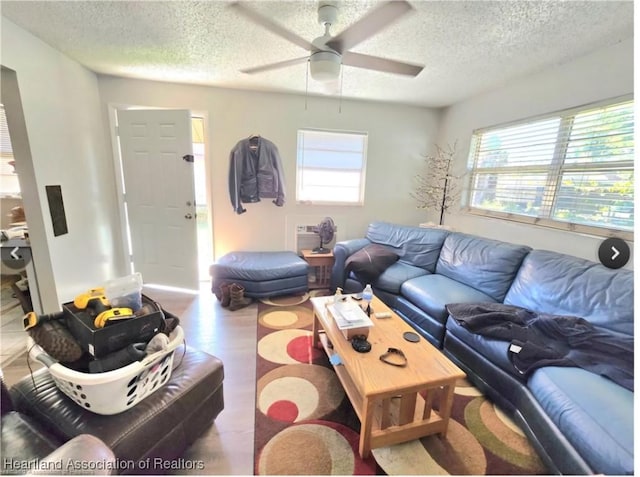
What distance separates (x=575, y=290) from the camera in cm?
179

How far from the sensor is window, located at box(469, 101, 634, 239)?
1.98 meters

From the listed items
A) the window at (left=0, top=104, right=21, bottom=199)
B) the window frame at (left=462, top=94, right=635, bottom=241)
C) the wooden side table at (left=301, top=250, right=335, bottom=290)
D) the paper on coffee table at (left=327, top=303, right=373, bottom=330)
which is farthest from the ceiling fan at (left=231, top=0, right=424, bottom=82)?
the window at (left=0, top=104, right=21, bottom=199)

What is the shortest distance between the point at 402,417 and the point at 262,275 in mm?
1949

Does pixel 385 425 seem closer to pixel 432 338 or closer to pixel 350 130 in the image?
pixel 432 338

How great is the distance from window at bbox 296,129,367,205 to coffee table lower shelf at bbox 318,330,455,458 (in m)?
2.68

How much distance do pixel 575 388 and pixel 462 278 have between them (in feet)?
4.28

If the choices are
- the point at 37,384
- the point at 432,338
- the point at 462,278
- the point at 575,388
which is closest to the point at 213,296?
the point at 37,384

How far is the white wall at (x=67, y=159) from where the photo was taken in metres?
2.00

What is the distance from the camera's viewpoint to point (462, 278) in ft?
8.22

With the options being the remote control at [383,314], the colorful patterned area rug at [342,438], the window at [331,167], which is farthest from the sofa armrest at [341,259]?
the colorful patterned area rug at [342,438]

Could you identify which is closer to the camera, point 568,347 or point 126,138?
point 568,347

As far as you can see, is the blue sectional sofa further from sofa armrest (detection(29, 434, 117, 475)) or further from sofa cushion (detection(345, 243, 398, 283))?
sofa armrest (detection(29, 434, 117, 475))

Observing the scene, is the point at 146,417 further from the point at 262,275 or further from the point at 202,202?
the point at 202,202

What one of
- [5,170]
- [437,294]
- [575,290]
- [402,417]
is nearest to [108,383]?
[402,417]
